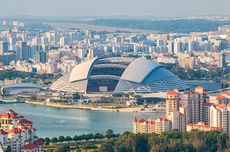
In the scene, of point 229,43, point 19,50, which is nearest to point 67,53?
point 19,50

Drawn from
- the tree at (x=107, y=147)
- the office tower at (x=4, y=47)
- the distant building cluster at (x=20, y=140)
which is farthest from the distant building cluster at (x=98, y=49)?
the distant building cluster at (x=20, y=140)

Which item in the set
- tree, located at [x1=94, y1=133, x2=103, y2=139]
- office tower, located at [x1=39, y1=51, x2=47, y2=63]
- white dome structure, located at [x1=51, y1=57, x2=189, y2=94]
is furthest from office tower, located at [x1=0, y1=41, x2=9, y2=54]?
tree, located at [x1=94, y1=133, x2=103, y2=139]

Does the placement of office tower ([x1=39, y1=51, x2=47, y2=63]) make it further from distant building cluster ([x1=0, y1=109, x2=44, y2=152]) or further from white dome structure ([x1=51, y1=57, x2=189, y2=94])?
distant building cluster ([x1=0, y1=109, x2=44, y2=152])

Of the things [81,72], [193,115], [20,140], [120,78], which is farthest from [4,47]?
[20,140]

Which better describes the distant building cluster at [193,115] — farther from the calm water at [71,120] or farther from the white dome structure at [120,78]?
the white dome structure at [120,78]

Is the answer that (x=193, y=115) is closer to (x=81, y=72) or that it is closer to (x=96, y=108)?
(x=96, y=108)

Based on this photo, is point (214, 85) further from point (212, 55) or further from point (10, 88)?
point (212, 55)
